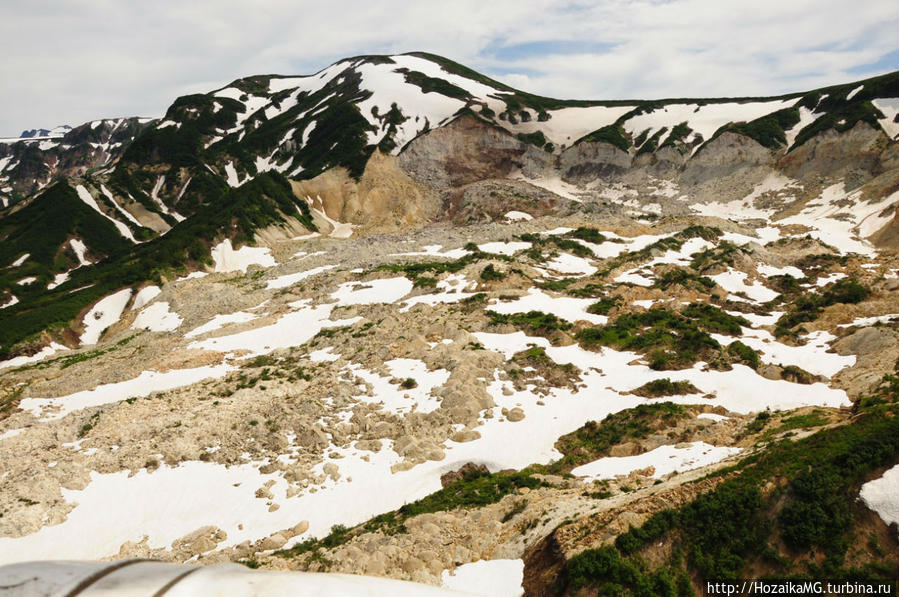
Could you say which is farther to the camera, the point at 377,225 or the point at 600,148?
the point at 600,148

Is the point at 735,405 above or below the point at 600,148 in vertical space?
below

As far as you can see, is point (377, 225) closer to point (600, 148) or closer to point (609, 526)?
Answer: point (600, 148)

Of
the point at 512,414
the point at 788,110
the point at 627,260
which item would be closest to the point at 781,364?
the point at 512,414

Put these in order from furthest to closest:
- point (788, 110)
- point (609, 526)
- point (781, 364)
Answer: point (788, 110) → point (781, 364) → point (609, 526)

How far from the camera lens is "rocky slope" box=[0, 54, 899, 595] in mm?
10359

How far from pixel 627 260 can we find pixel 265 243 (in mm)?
54362

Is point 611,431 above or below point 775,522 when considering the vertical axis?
below

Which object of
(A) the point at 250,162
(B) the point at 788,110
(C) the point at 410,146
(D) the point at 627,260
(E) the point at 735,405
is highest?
(A) the point at 250,162

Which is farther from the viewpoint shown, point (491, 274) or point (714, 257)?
point (714, 257)

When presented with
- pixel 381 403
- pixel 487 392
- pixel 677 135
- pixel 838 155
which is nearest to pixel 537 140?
pixel 677 135

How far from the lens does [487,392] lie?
23703 mm

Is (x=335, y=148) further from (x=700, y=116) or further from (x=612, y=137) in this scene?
(x=700, y=116)

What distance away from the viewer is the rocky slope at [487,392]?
10359mm

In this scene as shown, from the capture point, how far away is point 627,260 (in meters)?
47.8
